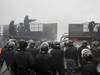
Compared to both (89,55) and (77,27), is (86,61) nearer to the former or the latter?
(89,55)

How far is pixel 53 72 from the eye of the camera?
6.13m

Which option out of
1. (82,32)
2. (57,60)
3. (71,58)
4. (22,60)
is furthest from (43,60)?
(82,32)

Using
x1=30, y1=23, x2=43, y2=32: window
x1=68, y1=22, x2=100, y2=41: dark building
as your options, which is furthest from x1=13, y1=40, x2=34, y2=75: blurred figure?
x1=30, y1=23, x2=43, y2=32: window

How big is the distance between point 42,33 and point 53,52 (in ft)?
45.0

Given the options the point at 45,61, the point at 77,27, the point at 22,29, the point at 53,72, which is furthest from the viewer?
the point at 22,29

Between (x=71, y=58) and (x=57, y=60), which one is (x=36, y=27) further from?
(x=57, y=60)

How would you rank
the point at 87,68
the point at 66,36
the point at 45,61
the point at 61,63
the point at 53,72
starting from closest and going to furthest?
the point at 87,68, the point at 45,61, the point at 53,72, the point at 61,63, the point at 66,36

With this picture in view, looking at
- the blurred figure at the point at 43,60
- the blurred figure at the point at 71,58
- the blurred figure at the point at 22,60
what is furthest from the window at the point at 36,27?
the blurred figure at the point at 43,60

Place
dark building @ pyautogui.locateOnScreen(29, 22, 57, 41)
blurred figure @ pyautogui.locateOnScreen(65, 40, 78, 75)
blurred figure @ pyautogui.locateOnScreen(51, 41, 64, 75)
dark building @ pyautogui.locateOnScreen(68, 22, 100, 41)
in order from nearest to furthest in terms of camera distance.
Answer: blurred figure @ pyautogui.locateOnScreen(51, 41, 64, 75) < blurred figure @ pyautogui.locateOnScreen(65, 40, 78, 75) < dark building @ pyautogui.locateOnScreen(68, 22, 100, 41) < dark building @ pyautogui.locateOnScreen(29, 22, 57, 41)

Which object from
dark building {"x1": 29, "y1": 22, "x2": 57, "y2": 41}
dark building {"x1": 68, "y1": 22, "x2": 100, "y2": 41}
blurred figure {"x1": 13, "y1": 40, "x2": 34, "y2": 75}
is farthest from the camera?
dark building {"x1": 29, "y1": 22, "x2": 57, "y2": 41}

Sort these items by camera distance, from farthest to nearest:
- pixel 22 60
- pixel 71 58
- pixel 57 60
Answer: pixel 71 58
pixel 57 60
pixel 22 60

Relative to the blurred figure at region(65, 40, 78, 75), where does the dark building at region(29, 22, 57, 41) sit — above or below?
above

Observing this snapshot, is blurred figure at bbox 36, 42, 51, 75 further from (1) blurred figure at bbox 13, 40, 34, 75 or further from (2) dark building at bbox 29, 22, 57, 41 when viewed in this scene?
(2) dark building at bbox 29, 22, 57, 41

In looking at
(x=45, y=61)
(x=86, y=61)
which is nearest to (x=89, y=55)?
(x=86, y=61)
